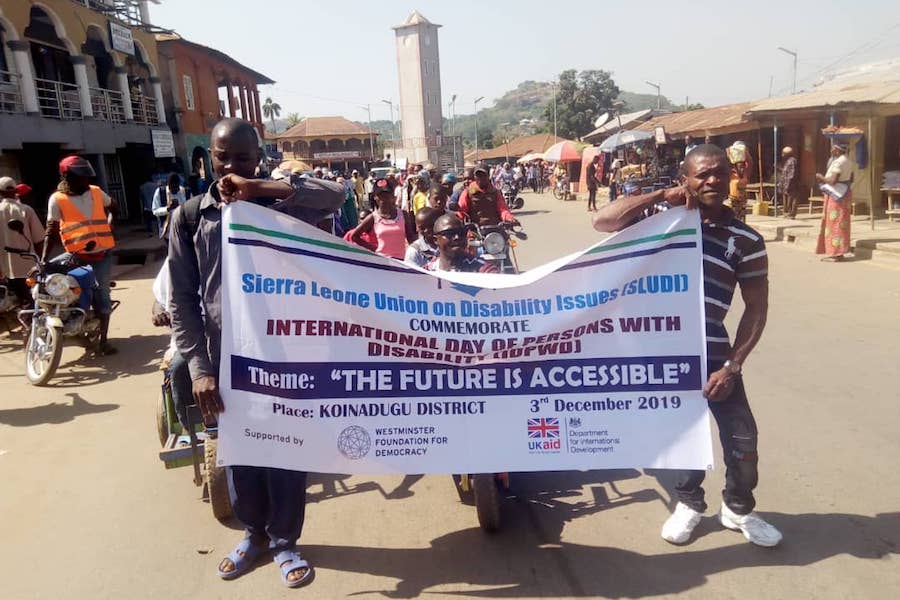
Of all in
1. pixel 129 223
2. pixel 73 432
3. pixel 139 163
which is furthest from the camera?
pixel 139 163

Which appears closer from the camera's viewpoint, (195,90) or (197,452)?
(197,452)

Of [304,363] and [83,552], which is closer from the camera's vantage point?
[304,363]

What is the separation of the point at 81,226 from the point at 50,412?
2.06m

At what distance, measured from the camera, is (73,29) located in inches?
664

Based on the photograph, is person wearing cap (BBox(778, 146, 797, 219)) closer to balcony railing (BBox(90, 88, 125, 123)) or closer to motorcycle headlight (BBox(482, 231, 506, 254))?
motorcycle headlight (BBox(482, 231, 506, 254))

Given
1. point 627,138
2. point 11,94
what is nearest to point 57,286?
point 11,94

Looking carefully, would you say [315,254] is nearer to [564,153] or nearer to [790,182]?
[790,182]

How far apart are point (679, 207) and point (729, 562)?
5.12ft

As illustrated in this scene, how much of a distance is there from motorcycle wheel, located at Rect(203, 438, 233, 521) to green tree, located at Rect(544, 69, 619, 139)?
253ft

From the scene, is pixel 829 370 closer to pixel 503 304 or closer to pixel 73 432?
pixel 503 304

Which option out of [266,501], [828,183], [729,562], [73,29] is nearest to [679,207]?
[729,562]

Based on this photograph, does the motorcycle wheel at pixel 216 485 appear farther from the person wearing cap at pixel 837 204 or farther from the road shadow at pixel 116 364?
the person wearing cap at pixel 837 204

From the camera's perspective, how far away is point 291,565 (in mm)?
2998

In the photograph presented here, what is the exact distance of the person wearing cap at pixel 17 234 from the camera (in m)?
7.29
